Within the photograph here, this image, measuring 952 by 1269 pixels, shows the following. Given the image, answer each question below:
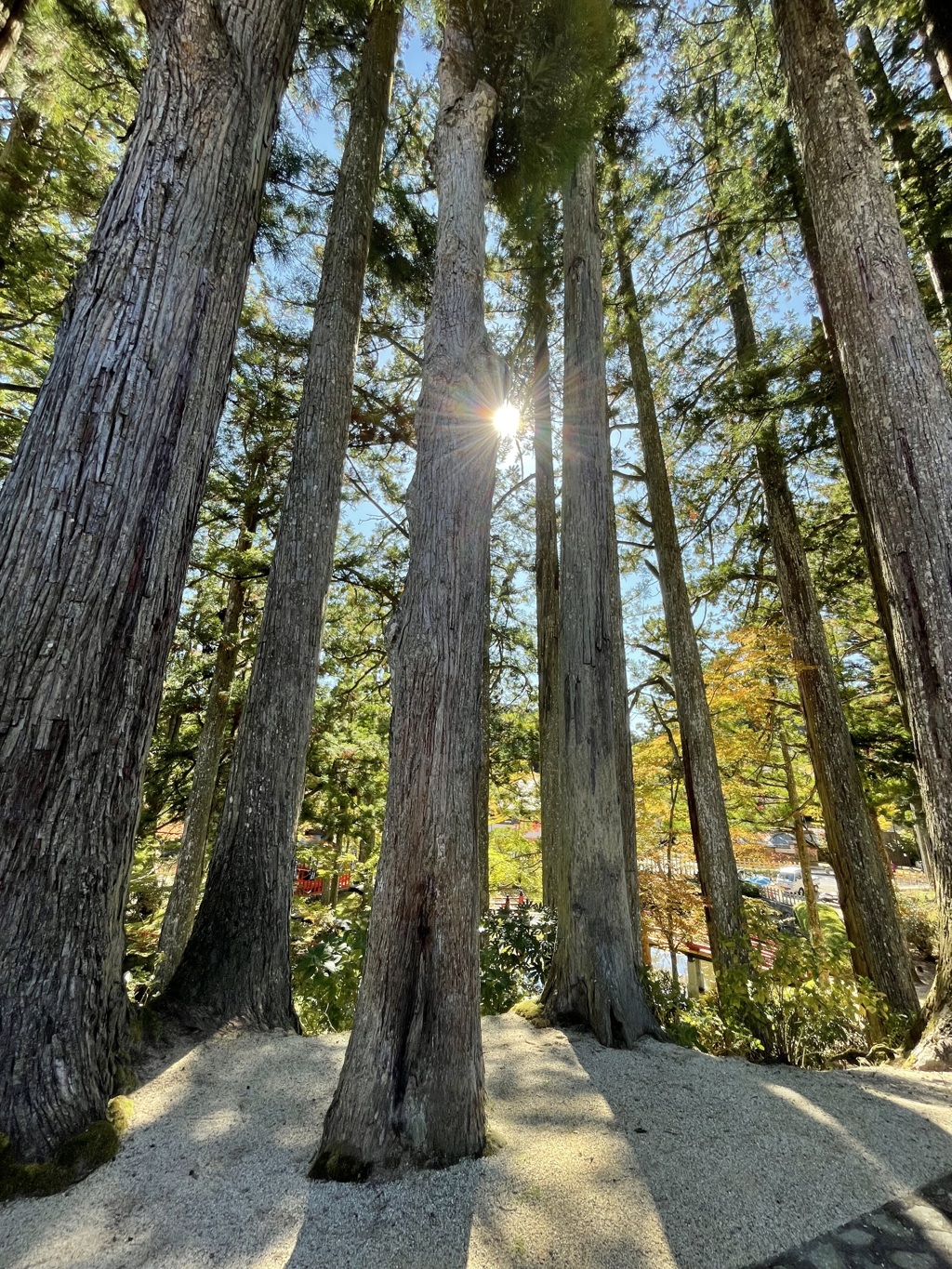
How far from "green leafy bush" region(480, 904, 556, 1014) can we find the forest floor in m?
1.92

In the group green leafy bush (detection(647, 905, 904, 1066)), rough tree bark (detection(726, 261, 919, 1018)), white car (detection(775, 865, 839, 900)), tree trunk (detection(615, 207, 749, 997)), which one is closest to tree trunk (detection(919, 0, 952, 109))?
rough tree bark (detection(726, 261, 919, 1018))

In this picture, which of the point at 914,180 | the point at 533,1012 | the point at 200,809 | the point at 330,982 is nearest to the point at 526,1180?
the point at 533,1012

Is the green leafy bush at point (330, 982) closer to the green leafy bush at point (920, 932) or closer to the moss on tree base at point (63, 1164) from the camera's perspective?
the moss on tree base at point (63, 1164)

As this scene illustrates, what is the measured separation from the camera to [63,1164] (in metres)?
1.80

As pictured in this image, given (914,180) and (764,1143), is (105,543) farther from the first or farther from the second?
(914,180)

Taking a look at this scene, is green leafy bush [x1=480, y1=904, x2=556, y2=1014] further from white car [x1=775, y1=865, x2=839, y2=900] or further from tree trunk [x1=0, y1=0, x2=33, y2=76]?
white car [x1=775, y1=865, x2=839, y2=900]

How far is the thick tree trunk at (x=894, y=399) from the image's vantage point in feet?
9.66

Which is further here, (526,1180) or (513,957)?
(513,957)

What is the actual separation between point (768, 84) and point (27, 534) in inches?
350

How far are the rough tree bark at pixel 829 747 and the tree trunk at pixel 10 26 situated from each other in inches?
326

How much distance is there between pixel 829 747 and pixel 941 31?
23.6 ft

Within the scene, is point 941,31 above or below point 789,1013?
above

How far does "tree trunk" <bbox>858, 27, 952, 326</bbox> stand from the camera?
17.7 feet

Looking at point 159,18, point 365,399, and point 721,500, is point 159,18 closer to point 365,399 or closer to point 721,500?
point 365,399
